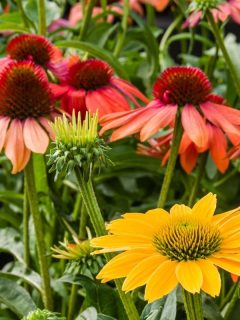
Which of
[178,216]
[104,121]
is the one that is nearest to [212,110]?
[104,121]

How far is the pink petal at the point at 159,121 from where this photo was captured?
71cm

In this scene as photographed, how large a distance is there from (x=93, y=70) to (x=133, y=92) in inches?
2.0

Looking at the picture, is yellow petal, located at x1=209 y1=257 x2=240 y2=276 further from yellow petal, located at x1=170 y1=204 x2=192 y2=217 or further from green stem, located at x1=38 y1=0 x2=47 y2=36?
green stem, located at x1=38 y1=0 x2=47 y2=36

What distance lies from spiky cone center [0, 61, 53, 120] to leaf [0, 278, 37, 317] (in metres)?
0.16

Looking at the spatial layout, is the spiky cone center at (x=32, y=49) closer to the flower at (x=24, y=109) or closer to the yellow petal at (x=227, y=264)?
the flower at (x=24, y=109)

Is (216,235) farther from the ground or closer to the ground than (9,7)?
closer to the ground

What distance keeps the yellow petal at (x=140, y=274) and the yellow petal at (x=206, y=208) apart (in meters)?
0.07

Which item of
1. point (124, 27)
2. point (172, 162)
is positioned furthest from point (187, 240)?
point (124, 27)

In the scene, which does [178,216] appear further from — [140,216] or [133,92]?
[133,92]

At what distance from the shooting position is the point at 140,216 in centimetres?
54

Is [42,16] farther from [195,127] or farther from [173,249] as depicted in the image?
[173,249]

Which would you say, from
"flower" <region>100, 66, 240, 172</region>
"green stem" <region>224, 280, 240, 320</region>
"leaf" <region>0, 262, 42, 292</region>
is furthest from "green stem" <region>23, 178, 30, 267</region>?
"green stem" <region>224, 280, 240, 320</region>

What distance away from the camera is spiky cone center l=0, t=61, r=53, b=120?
0.76m

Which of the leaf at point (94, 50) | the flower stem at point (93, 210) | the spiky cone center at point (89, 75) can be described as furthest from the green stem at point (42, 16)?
the flower stem at point (93, 210)
